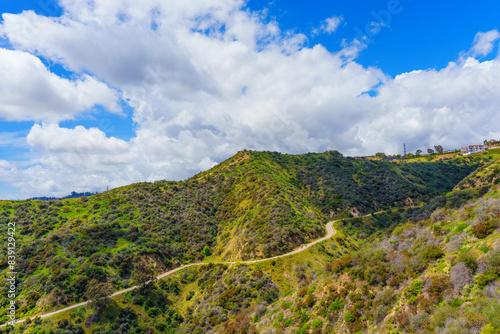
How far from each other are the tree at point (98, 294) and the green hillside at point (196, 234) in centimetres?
116

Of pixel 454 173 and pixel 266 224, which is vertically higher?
pixel 454 173

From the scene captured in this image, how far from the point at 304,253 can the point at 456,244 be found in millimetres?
37986

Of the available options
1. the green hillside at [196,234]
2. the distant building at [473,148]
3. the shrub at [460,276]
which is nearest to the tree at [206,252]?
the green hillside at [196,234]

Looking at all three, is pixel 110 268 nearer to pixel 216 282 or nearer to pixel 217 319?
pixel 216 282

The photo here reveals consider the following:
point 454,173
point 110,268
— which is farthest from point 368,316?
point 454,173

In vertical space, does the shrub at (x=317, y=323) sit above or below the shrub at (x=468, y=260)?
below

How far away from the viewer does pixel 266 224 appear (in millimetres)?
66625

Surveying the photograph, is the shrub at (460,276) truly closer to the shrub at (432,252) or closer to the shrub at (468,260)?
the shrub at (468,260)

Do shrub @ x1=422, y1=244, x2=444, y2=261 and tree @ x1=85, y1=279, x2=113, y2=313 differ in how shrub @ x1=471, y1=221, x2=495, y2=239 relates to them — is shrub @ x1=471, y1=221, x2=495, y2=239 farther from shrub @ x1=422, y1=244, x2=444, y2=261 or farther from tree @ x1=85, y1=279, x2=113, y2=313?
tree @ x1=85, y1=279, x2=113, y2=313

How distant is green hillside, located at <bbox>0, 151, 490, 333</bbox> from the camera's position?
4719 centimetres

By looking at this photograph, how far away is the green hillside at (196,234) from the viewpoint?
47.2 m

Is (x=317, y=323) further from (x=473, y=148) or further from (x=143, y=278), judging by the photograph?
(x=473, y=148)

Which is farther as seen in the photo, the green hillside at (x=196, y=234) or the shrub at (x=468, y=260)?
the green hillside at (x=196, y=234)

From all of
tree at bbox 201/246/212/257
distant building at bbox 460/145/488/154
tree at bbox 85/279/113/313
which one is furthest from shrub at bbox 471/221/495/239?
distant building at bbox 460/145/488/154
